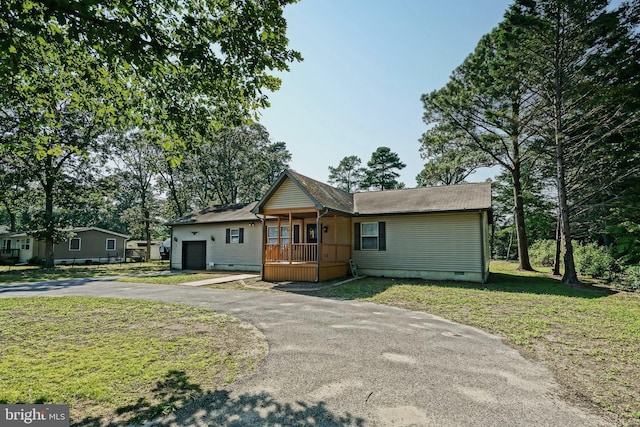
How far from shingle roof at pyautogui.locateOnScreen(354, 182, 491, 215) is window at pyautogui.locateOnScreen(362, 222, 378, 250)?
2.36 ft

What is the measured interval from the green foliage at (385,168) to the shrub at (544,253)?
18925 mm

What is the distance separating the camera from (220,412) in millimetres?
3119

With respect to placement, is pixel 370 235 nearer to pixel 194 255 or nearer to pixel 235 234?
pixel 235 234

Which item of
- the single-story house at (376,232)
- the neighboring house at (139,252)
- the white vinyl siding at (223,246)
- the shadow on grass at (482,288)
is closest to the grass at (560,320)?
the shadow on grass at (482,288)

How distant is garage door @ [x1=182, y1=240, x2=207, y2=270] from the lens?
2047 cm

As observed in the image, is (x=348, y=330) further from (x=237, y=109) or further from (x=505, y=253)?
(x=505, y=253)

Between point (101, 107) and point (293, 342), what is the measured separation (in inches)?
211

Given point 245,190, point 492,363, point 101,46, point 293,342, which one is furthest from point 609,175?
point 245,190

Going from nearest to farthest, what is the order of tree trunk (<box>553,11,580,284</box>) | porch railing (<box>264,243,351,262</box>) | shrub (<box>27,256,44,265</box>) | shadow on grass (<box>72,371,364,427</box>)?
shadow on grass (<box>72,371,364,427</box>) < tree trunk (<box>553,11,580,284</box>) < porch railing (<box>264,243,351,262</box>) < shrub (<box>27,256,44,265</box>)

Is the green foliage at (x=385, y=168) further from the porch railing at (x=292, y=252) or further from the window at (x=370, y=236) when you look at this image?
the porch railing at (x=292, y=252)

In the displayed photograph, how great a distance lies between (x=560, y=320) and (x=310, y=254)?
9183mm

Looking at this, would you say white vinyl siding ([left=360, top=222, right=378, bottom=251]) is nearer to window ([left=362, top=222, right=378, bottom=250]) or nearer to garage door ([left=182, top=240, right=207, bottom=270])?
window ([left=362, top=222, right=378, bottom=250])

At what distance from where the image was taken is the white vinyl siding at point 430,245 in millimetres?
13617

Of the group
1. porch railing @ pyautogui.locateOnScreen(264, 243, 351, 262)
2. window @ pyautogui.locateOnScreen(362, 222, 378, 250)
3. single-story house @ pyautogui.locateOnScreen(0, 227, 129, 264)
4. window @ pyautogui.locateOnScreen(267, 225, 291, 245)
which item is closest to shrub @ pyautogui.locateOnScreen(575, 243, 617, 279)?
window @ pyautogui.locateOnScreen(362, 222, 378, 250)
